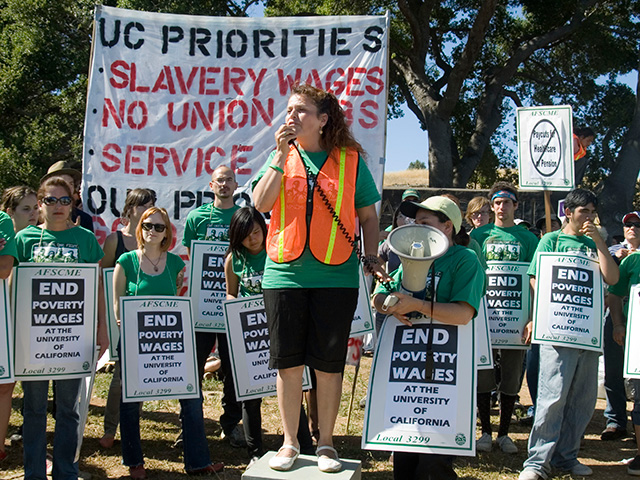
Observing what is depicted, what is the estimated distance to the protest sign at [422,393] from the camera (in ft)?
12.1

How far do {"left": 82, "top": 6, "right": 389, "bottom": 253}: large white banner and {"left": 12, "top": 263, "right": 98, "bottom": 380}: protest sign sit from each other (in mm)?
2918

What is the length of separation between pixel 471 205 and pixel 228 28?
313 cm

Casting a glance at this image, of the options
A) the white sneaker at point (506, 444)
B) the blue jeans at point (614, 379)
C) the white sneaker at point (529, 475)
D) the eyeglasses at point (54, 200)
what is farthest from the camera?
the blue jeans at point (614, 379)

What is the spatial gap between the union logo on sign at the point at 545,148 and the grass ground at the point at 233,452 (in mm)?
2238

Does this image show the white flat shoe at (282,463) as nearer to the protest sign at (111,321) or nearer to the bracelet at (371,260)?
the bracelet at (371,260)

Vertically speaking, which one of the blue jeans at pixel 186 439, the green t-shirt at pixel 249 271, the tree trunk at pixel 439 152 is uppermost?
the tree trunk at pixel 439 152

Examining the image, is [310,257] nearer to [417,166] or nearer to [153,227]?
[153,227]

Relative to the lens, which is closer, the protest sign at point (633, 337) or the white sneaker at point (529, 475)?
the white sneaker at point (529, 475)

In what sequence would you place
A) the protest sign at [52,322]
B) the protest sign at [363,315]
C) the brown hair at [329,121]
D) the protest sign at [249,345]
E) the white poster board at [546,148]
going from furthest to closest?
the white poster board at [546,148] → the protest sign at [363,315] → the protest sign at [249,345] → the protest sign at [52,322] → the brown hair at [329,121]

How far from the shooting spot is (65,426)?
4.42 metres

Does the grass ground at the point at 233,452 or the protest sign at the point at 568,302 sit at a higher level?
the protest sign at the point at 568,302

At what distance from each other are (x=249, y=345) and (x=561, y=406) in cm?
213

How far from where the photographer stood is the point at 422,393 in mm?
3764

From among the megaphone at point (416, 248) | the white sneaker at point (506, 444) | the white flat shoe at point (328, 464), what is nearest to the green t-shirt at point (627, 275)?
the white sneaker at point (506, 444)
